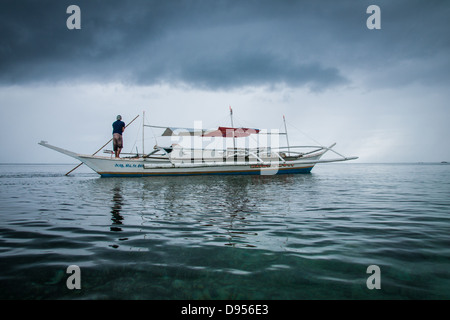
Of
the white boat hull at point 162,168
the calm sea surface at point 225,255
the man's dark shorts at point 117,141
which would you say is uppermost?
the man's dark shorts at point 117,141

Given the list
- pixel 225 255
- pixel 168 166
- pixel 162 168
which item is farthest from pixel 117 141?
pixel 225 255

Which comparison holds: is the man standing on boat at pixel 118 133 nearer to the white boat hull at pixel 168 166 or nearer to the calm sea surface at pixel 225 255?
the white boat hull at pixel 168 166

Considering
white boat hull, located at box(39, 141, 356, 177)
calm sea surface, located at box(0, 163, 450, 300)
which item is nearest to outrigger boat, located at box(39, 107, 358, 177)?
white boat hull, located at box(39, 141, 356, 177)

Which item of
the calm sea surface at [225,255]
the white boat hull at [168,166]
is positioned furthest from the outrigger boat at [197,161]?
the calm sea surface at [225,255]

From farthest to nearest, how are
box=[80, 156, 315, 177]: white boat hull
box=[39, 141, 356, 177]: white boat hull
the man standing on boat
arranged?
box=[80, 156, 315, 177]: white boat hull
box=[39, 141, 356, 177]: white boat hull
the man standing on boat

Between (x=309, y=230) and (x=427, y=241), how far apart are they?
6.36 feet

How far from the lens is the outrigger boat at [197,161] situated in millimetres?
22016

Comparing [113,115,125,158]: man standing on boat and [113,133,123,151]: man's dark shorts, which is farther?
[113,133,123,151]: man's dark shorts

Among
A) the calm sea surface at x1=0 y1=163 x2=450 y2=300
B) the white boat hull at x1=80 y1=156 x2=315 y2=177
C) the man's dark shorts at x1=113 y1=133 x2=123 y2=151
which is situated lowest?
the calm sea surface at x1=0 y1=163 x2=450 y2=300

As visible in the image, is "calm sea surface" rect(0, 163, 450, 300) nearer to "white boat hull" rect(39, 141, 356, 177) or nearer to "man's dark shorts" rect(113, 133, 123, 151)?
"man's dark shorts" rect(113, 133, 123, 151)

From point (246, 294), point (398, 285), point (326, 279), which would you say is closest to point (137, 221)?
point (246, 294)

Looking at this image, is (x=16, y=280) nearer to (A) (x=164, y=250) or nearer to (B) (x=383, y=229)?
(A) (x=164, y=250)

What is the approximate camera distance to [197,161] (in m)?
24.6

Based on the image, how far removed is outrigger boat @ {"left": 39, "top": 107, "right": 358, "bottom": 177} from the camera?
22.0 meters
